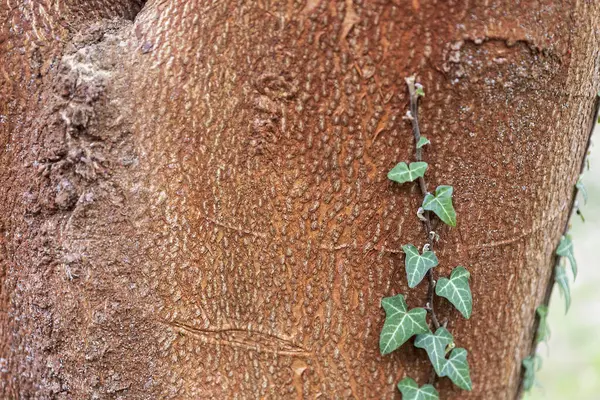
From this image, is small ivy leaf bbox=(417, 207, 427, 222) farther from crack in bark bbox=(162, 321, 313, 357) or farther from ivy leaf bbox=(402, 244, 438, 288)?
crack in bark bbox=(162, 321, 313, 357)

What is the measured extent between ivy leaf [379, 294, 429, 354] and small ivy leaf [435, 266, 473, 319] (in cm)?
6

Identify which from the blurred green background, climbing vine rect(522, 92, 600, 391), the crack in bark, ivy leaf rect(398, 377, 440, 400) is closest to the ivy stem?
ivy leaf rect(398, 377, 440, 400)

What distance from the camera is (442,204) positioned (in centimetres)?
91

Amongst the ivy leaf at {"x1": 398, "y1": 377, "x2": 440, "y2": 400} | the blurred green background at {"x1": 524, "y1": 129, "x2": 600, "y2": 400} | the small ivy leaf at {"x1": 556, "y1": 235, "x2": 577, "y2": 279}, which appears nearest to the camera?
the ivy leaf at {"x1": 398, "y1": 377, "x2": 440, "y2": 400}

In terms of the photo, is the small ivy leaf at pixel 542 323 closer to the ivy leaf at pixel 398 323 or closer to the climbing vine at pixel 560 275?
the climbing vine at pixel 560 275

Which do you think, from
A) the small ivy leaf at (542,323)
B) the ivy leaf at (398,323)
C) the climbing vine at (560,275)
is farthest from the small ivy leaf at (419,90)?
the small ivy leaf at (542,323)

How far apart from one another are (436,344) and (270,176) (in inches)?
18.0

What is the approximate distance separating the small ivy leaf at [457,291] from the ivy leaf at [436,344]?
0.06m

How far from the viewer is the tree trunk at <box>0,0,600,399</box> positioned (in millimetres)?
880

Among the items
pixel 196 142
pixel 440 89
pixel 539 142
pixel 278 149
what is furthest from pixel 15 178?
pixel 539 142

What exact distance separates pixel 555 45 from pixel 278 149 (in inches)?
21.2

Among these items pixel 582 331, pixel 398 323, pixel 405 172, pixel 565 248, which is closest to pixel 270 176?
pixel 405 172

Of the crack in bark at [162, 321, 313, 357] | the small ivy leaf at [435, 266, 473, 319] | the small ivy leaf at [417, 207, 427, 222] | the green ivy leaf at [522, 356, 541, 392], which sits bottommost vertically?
the green ivy leaf at [522, 356, 541, 392]

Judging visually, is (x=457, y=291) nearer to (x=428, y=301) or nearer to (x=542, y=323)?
(x=428, y=301)
